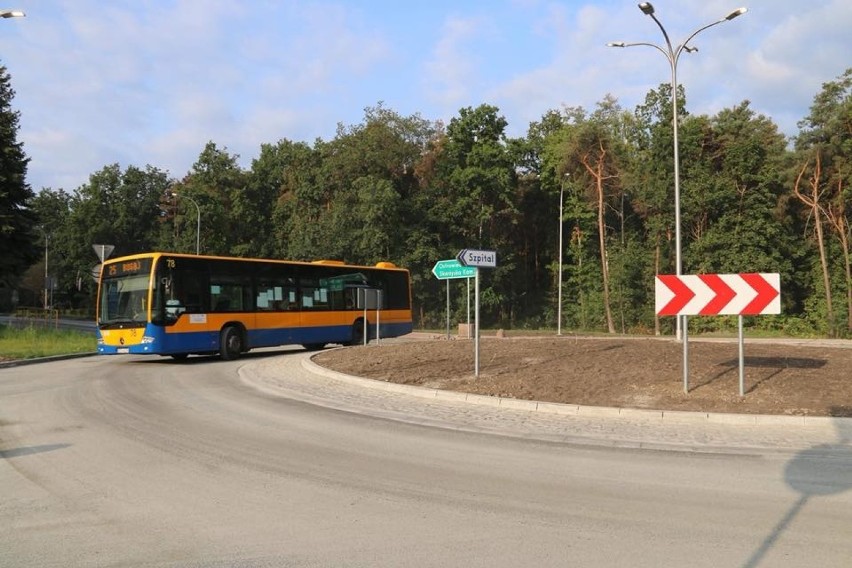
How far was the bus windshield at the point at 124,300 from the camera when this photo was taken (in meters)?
18.4

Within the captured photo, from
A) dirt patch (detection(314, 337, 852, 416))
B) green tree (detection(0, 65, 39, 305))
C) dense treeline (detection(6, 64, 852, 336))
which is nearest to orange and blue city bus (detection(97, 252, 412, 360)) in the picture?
dirt patch (detection(314, 337, 852, 416))

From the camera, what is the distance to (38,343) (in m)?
25.1

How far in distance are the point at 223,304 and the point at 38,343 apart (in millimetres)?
9884

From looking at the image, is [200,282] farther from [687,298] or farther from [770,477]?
[770,477]

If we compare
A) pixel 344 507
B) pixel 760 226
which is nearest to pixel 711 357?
pixel 344 507

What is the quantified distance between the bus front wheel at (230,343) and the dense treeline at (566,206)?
2729cm

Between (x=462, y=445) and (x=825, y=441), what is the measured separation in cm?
479

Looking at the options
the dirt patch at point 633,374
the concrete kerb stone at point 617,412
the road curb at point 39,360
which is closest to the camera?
the concrete kerb stone at point 617,412

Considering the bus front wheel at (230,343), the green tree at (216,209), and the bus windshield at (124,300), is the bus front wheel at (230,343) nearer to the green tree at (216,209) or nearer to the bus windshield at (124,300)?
the bus windshield at (124,300)

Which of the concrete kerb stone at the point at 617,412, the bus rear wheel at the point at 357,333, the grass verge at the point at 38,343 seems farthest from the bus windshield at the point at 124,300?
the concrete kerb stone at the point at 617,412

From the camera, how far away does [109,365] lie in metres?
19.2

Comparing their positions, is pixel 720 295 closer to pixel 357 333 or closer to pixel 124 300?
pixel 124 300

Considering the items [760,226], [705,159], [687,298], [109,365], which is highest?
[705,159]

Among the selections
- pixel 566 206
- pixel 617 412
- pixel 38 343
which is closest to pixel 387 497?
pixel 617 412
